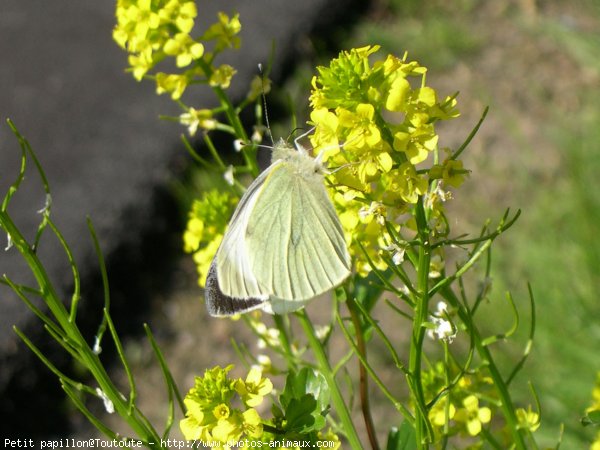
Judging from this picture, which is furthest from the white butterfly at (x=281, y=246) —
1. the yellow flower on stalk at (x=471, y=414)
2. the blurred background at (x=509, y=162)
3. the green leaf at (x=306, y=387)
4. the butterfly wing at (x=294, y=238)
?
the blurred background at (x=509, y=162)

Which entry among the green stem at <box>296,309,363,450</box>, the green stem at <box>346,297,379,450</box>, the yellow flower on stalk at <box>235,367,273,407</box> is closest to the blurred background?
the green stem at <box>346,297,379,450</box>

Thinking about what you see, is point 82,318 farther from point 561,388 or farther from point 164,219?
point 561,388

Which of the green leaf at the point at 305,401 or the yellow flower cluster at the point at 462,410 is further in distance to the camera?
the yellow flower cluster at the point at 462,410

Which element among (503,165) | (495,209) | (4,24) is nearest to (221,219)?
(495,209)

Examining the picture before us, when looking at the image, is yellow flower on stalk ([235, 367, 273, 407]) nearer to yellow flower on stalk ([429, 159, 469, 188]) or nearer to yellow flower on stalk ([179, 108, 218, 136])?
yellow flower on stalk ([429, 159, 469, 188])

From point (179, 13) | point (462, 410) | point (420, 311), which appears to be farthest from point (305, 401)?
point (179, 13)

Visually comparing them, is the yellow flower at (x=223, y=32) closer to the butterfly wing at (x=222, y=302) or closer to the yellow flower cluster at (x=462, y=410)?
the butterfly wing at (x=222, y=302)

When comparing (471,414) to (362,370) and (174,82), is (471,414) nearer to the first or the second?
(362,370)

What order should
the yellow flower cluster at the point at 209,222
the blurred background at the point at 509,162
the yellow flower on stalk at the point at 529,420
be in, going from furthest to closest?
the blurred background at the point at 509,162 → the yellow flower cluster at the point at 209,222 → the yellow flower on stalk at the point at 529,420
